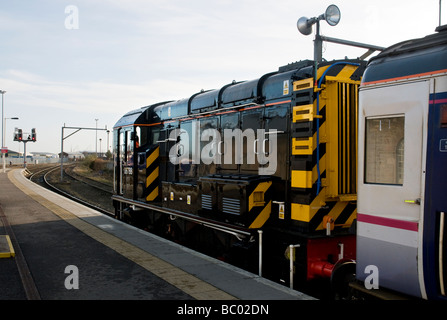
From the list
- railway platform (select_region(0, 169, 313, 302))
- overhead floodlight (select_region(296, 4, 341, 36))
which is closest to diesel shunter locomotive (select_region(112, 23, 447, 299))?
overhead floodlight (select_region(296, 4, 341, 36))

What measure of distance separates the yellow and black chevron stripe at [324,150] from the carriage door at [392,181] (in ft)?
5.32

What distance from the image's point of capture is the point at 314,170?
20.3ft

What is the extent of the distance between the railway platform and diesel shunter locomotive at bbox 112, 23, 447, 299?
82 centimetres

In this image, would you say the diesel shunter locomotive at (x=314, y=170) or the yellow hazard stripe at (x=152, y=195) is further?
the yellow hazard stripe at (x=152, y=195)

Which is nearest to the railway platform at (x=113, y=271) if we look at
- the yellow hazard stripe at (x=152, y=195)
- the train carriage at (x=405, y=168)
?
the yellow hazard stripe at (x=152, y=195)

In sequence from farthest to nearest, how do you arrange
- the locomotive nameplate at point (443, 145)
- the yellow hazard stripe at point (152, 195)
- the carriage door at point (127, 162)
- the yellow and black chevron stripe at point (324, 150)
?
the carriage door at point (127, 162)
the yellow hazard stripe at point (152, 195)
the yellow and black chevron stripe at point (324, 150)
the locomotive nameplate at point (443, 145)

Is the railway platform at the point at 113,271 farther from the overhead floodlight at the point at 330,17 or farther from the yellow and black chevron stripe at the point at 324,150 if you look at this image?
the overhead floodlight at the point at 330,17

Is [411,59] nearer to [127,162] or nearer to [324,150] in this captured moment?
[324,150]

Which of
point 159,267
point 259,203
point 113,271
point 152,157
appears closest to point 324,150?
point 259,203

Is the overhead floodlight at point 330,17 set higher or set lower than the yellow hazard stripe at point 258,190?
higher

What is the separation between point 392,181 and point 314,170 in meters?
1.98

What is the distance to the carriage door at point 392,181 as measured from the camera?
13.0 feet
